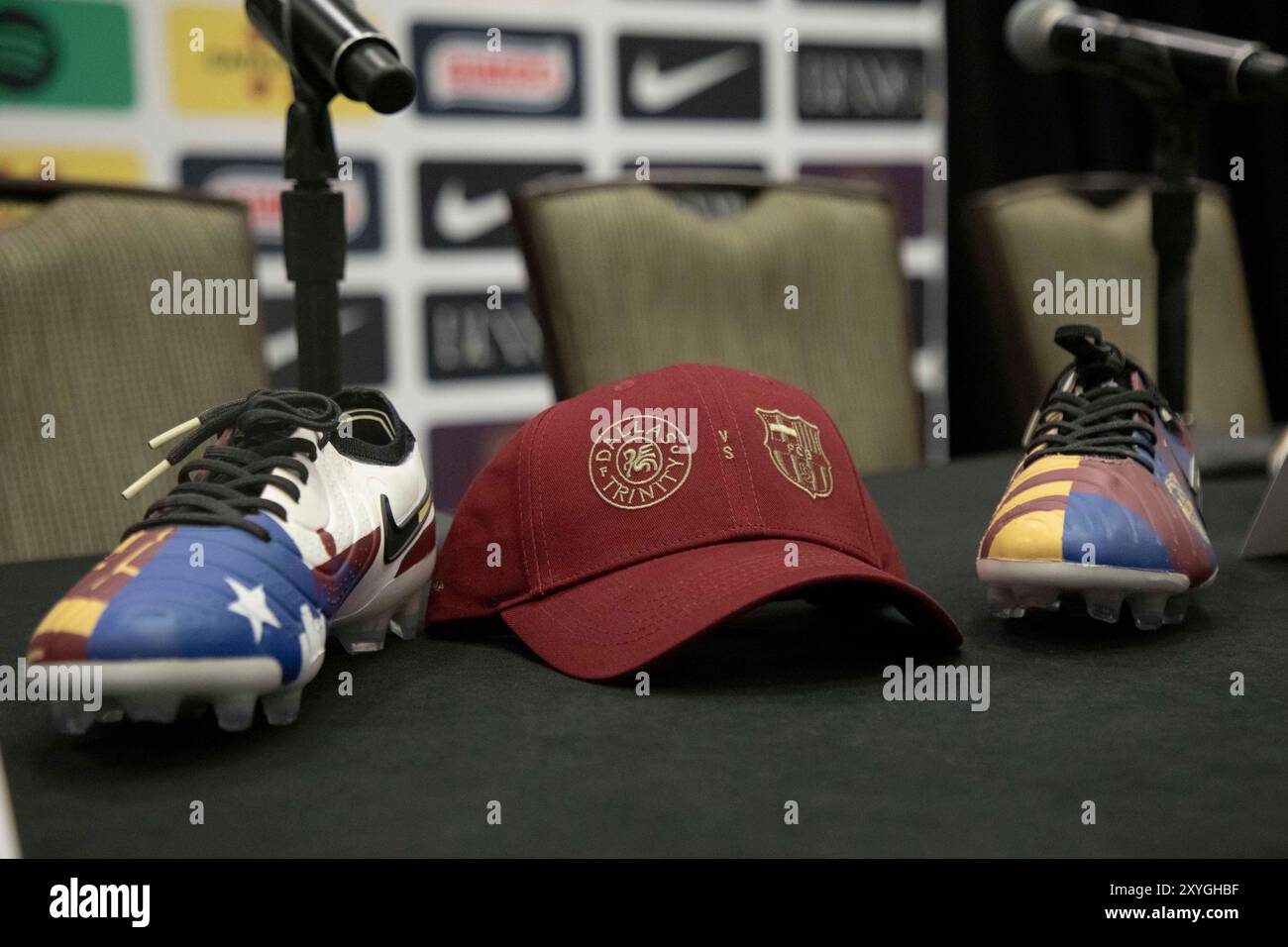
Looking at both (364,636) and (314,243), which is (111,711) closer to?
(364,636)

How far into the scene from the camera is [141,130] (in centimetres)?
207

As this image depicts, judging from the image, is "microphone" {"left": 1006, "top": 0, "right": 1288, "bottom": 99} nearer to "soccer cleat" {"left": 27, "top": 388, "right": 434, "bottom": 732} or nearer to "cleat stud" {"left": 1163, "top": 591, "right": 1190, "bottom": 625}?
"cleat stud" {"left": 1163, "top": 591, "right": 1190, "bottom": 625}

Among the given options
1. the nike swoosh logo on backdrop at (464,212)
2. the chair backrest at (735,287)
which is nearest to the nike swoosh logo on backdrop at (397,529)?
the chair backrest at (735,287)

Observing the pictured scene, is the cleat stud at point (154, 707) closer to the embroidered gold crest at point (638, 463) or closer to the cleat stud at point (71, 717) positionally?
the cleat stud at point (71, 717)

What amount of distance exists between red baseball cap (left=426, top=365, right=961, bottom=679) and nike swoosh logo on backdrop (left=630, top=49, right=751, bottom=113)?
185 centimetres

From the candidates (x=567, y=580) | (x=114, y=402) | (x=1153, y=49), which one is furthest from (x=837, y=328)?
(x=567, y=580)

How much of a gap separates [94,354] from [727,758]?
90 centimetres

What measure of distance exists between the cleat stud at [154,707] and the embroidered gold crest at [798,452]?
0.35 meters

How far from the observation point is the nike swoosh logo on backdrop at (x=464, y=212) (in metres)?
2.31

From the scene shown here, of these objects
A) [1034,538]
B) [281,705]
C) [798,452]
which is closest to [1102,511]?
[1034,538]

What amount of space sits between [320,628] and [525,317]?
6.29 ft

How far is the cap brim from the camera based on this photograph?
59cm

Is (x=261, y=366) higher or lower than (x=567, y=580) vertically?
higher
